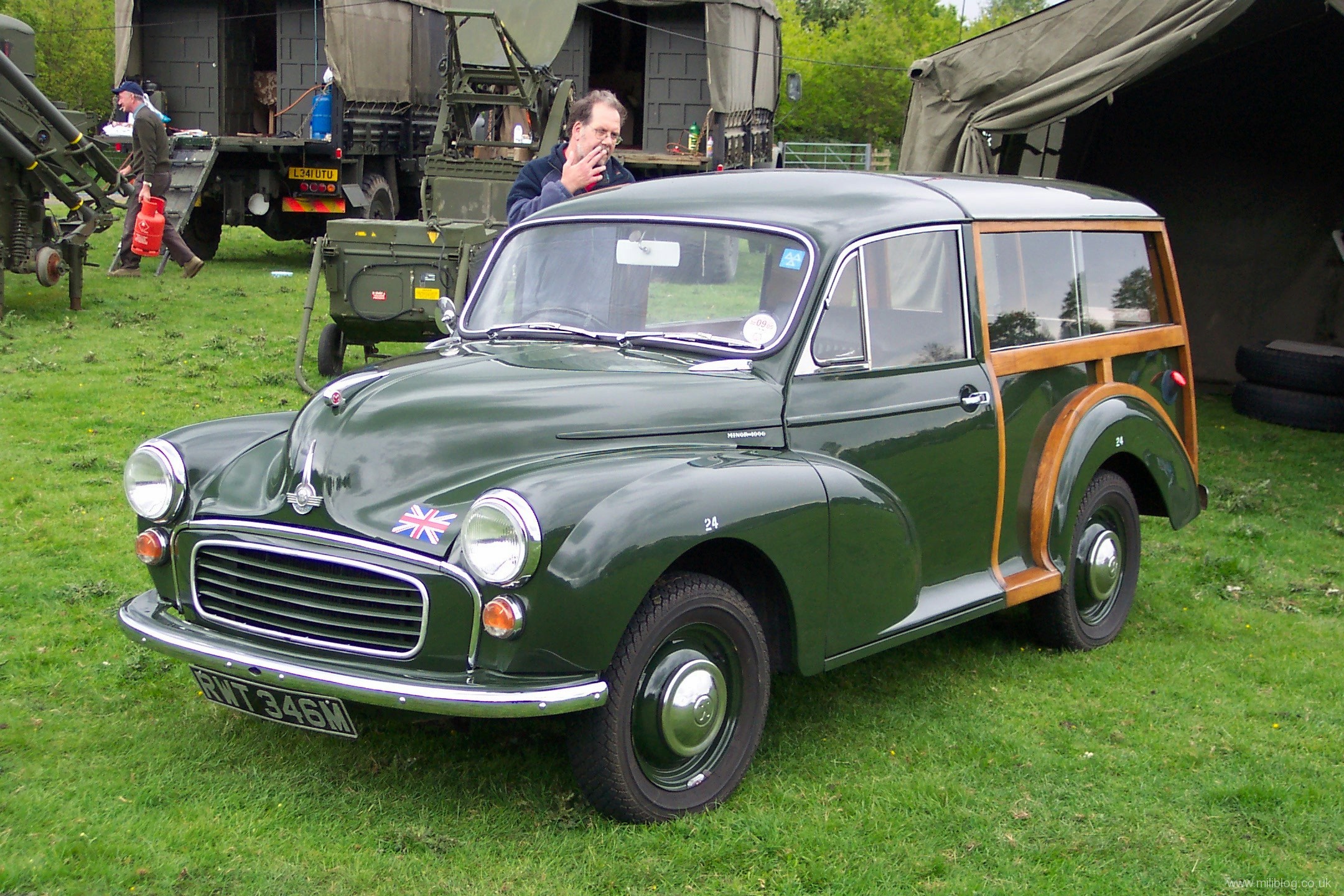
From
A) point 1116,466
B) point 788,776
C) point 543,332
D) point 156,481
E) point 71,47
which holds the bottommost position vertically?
point 788,776

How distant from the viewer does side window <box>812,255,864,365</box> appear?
4.38m

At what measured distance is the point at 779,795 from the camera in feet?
13.1

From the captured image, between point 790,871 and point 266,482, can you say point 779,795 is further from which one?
point 266,482

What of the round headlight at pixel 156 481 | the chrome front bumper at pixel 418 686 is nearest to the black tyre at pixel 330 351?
the round headlight at pixel 156 481

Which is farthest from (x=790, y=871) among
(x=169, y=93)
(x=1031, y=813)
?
(x=169, y=93)

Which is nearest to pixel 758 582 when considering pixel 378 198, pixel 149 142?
pixel 149 142

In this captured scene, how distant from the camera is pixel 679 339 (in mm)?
4457

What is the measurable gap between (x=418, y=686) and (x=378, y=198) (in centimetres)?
1541

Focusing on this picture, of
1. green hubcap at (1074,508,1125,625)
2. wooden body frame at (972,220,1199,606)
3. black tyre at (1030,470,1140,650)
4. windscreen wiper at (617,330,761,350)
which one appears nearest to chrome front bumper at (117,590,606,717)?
windscreen wiper at (617,330,761,350)

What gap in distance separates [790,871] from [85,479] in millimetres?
5099

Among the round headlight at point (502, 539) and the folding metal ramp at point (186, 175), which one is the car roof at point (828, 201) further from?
the folding metal ramp at point (186, 175)

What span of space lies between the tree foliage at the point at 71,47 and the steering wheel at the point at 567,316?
35014 millimetres

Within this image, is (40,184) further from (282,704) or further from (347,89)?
(282,704)

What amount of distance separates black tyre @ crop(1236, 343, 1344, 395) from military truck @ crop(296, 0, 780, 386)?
6202 mm
